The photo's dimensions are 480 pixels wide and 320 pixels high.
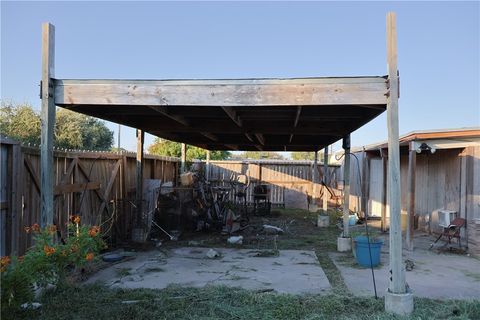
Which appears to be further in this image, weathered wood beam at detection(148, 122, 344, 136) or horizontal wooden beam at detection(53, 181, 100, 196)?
weathered wood beam at detection(148, 122, 344, 136)

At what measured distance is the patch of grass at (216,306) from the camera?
4438 mm

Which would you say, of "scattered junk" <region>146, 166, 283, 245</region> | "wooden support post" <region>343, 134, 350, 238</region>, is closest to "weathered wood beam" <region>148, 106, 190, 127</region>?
"scattered junk" <region>146, 166, 283, 245</region>

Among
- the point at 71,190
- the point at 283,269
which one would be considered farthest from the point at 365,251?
the point at 71,190

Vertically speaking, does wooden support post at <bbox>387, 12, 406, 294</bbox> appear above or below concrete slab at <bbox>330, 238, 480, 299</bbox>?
above

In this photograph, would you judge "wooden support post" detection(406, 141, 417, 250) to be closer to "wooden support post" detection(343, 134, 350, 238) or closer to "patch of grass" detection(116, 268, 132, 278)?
"wooden support post" detection(343, 134, 350, 238)

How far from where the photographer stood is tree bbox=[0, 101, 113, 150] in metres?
19.2

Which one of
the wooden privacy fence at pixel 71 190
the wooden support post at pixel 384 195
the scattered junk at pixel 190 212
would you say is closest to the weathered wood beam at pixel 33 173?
the wooden privacy fence at pixel 71 190

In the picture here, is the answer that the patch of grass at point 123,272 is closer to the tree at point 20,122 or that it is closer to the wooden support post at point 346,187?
the wooden support post at point 346,187

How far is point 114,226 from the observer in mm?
8984

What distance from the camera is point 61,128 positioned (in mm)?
21703

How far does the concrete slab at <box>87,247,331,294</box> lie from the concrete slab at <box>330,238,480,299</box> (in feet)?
1.60

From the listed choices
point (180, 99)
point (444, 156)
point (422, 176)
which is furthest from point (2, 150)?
point (422, 176)

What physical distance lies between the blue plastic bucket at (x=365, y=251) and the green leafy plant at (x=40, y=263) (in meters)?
4.37

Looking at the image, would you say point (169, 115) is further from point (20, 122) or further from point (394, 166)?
point (20, 122)
